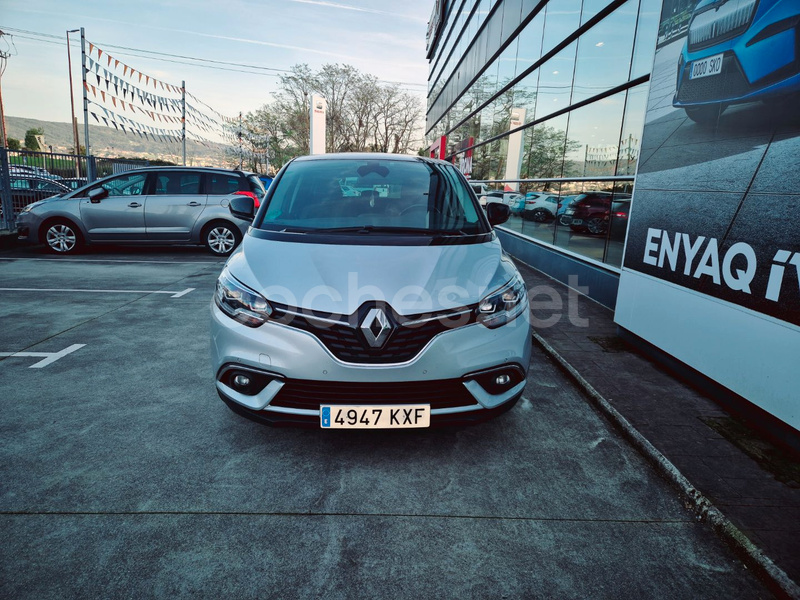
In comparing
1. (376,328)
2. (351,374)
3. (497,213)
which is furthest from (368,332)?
(497,213)

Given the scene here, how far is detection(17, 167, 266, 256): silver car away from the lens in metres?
9.38

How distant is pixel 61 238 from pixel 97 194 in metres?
1.15

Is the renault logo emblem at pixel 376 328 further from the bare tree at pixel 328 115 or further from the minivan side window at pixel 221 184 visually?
the bare tree at pixel 328 115

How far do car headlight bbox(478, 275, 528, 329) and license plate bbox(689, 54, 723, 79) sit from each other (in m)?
2.38

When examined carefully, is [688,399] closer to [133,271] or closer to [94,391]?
[94,391]

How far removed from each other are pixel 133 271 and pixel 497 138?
10.5 metres

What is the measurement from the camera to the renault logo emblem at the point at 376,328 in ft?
7.97

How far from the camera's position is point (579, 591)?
192cm

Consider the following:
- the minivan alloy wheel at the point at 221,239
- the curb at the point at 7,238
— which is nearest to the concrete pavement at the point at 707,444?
the minivan alloy wheel at the point at 221,239

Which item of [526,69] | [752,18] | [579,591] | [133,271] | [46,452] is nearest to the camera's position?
[579,591]

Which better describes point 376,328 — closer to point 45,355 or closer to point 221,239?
point 45,355

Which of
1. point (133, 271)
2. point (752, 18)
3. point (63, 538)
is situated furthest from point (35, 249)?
point (752, 18)

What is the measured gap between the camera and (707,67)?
3.72m

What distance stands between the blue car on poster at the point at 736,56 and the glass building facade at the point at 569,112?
1.07m
